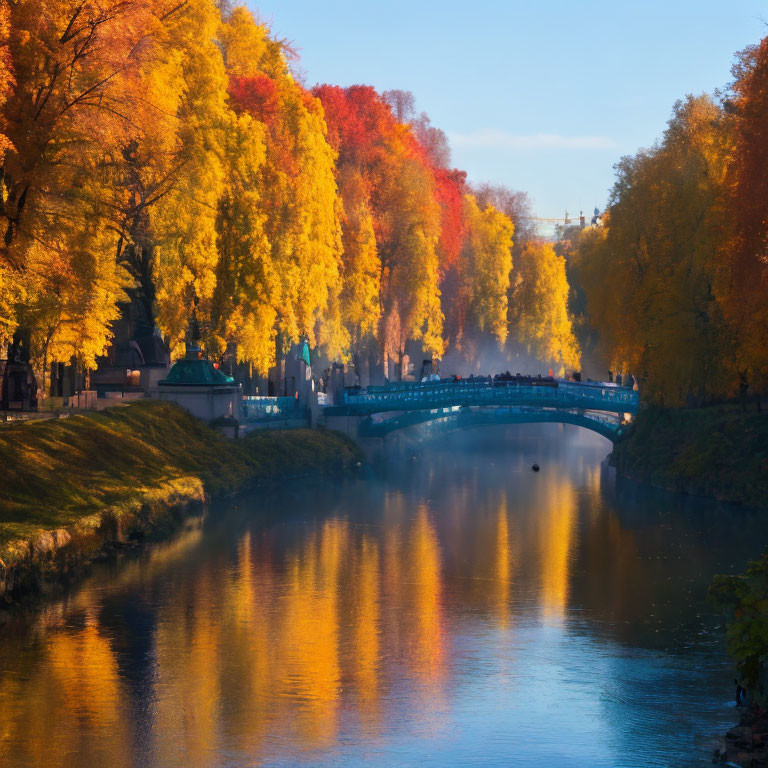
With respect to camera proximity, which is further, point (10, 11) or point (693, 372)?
point (693, 372)

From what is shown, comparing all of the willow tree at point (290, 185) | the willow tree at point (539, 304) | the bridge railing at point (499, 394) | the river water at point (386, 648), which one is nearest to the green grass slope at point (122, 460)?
the river water at point (386, 648)

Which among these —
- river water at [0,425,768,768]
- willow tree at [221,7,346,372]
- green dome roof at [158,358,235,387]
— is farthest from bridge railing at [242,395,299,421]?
river water at [0,425,768,768]

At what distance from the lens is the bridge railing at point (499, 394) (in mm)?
68938

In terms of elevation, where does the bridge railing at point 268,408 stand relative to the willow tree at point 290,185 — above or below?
below

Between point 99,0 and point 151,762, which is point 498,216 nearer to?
point 99,0

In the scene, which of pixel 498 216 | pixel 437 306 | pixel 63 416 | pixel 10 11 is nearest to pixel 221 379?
pixel 63 416

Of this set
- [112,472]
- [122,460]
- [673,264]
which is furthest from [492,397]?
[112,472]

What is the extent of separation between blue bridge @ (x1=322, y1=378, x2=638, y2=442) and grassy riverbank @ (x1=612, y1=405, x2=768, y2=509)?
3.57 metres

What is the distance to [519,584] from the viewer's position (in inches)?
1500

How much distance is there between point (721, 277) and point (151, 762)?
3379 centimetres

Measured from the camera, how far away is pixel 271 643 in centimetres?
3008

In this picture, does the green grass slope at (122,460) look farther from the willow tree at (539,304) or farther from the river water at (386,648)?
the willow tree at (539,304)

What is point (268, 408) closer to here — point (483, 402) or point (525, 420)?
point (483, 402)

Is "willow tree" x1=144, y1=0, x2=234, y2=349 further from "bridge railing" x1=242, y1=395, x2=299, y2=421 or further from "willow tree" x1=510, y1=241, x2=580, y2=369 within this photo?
"willow tree" x1=510, y1=241, x2=580, y2=369
